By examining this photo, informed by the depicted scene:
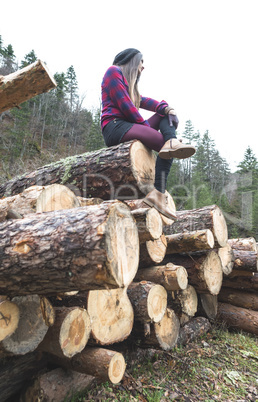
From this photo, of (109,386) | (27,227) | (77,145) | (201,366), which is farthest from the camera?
(77,145)

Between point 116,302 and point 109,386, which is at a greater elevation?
point 116,302

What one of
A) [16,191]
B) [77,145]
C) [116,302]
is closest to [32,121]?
[77,145]

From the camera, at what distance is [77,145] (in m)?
30.5

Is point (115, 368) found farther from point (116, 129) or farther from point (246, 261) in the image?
point (246, 261)

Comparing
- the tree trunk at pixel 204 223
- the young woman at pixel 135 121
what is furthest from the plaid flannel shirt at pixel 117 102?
the tree trunk at pixel 204 223

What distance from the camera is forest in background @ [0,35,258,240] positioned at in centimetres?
2302

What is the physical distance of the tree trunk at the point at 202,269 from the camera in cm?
323

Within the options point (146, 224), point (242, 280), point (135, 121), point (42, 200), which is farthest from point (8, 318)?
point (242, 280)

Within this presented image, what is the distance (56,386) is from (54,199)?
4.61 feet

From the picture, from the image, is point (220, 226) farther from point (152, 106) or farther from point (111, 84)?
point (111, 84)

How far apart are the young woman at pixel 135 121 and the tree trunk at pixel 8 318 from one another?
1581 mm

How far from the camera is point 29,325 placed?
160cm

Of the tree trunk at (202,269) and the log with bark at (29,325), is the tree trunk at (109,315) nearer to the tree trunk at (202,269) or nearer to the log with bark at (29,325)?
the log with bark at (29,325)

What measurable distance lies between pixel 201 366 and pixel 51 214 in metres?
2.33
